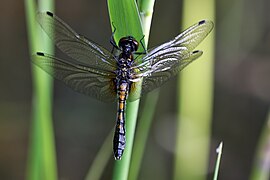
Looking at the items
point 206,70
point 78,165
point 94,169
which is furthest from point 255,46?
point 94,169

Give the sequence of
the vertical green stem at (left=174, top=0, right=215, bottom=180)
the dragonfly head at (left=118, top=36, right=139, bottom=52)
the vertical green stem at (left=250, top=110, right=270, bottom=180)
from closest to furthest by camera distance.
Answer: the dragonfly head at (left=118, top=36, right=139, bottom=52) < the vertical green stem at (left=250, top=110, right=270, bottom=180) < the vertical green stem at (left=174, top=0, right=215, bottom=180)

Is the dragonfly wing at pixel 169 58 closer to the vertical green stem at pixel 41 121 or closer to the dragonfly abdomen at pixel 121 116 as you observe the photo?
the dragonfly abdomen at pixel 121 116

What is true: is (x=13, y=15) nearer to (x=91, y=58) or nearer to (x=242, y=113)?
(x=242, y=113)

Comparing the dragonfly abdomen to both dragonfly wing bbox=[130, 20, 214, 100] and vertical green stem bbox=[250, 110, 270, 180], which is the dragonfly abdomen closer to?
dragonfly wing bbox=[130, 20, 214, 100]

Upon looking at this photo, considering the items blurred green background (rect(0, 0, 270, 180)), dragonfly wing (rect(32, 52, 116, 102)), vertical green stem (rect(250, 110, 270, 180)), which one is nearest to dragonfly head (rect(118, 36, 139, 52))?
dragonfly wing (rect(32, 52, 116, 102))

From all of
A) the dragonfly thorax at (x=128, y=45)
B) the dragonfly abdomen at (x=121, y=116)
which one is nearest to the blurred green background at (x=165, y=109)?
the dragonfly abdomen at (x=121, y=116)

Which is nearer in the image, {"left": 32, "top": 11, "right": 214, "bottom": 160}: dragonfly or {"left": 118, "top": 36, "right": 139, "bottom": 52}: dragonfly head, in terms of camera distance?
{"left": 118, "top": 36, "right": 139, "bottom": 52}: dragonfly head

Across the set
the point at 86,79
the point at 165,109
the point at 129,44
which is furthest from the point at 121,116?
the point at 165,109

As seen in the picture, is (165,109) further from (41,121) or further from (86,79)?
(41,121)
